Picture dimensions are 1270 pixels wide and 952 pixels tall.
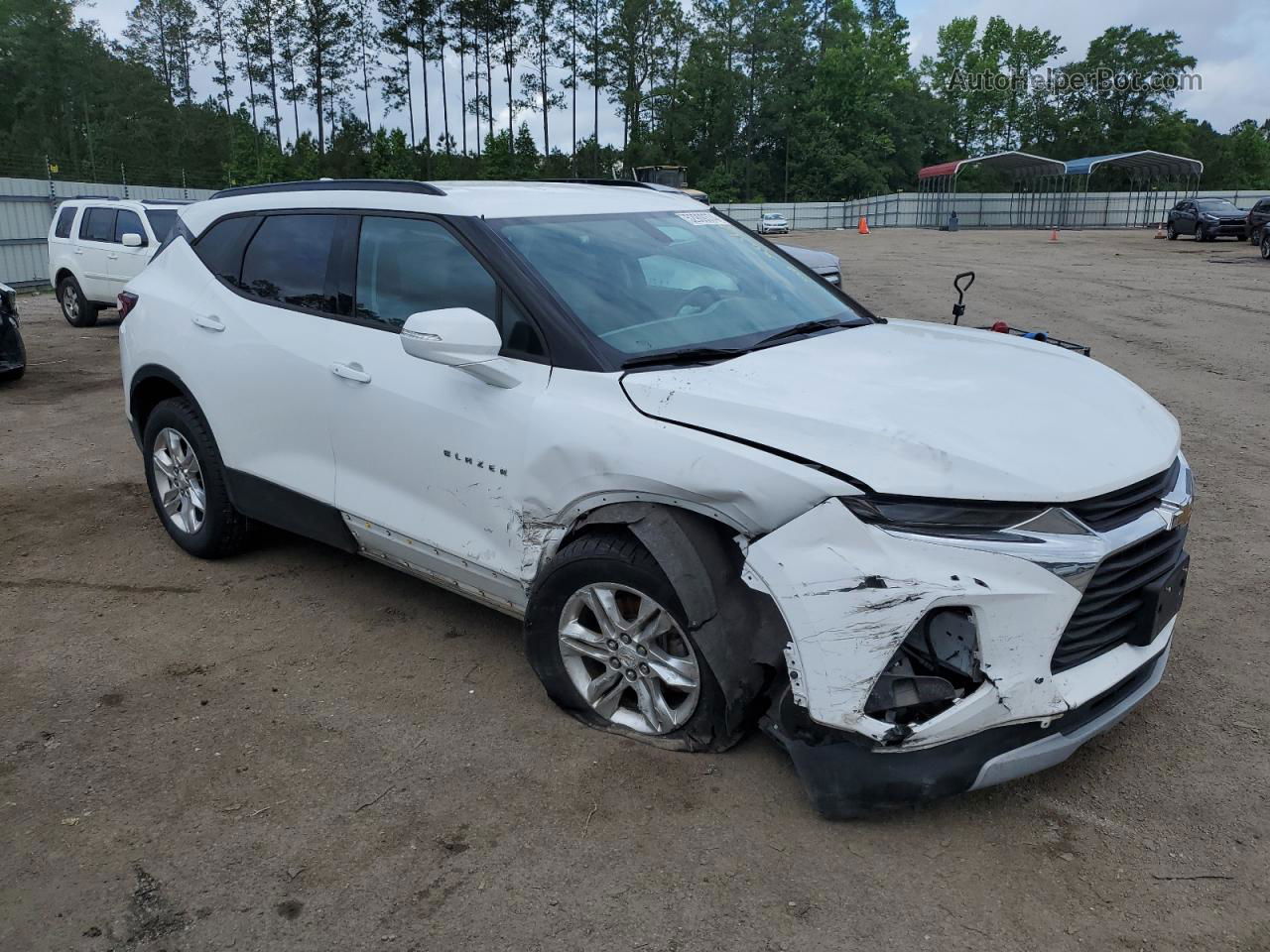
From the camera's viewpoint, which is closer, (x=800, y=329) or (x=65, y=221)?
(x=800, y=329)

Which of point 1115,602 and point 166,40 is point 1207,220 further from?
point 166,40

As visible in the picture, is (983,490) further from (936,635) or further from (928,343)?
(928,343)

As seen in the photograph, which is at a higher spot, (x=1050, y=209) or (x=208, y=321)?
(x=1050, y=209)

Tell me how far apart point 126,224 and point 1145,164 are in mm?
47809

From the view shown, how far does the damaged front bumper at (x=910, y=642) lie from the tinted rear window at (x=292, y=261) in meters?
2.39

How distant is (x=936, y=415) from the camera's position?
2.86 m

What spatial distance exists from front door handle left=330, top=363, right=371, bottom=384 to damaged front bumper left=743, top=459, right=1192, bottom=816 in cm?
180

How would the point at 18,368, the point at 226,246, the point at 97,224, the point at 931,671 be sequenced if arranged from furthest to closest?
the point at 97,224 → the point at 18,368 → the point at 226,246 → the point at 931,671

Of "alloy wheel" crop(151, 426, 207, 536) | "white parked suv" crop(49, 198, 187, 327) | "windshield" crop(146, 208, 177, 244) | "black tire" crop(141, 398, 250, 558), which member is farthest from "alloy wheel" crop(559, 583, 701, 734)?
"windshield" crop(146, 208, 177, 244)

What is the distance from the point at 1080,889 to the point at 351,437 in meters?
2.89

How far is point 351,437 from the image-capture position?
13.0 feet

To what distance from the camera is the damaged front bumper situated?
2.56 metres

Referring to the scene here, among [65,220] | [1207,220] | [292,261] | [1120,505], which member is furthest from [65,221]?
[1207,220]

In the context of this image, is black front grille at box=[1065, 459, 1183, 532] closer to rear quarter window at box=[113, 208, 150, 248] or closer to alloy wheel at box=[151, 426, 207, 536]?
alloy wheel at box=[151, 426, 207, 536]
